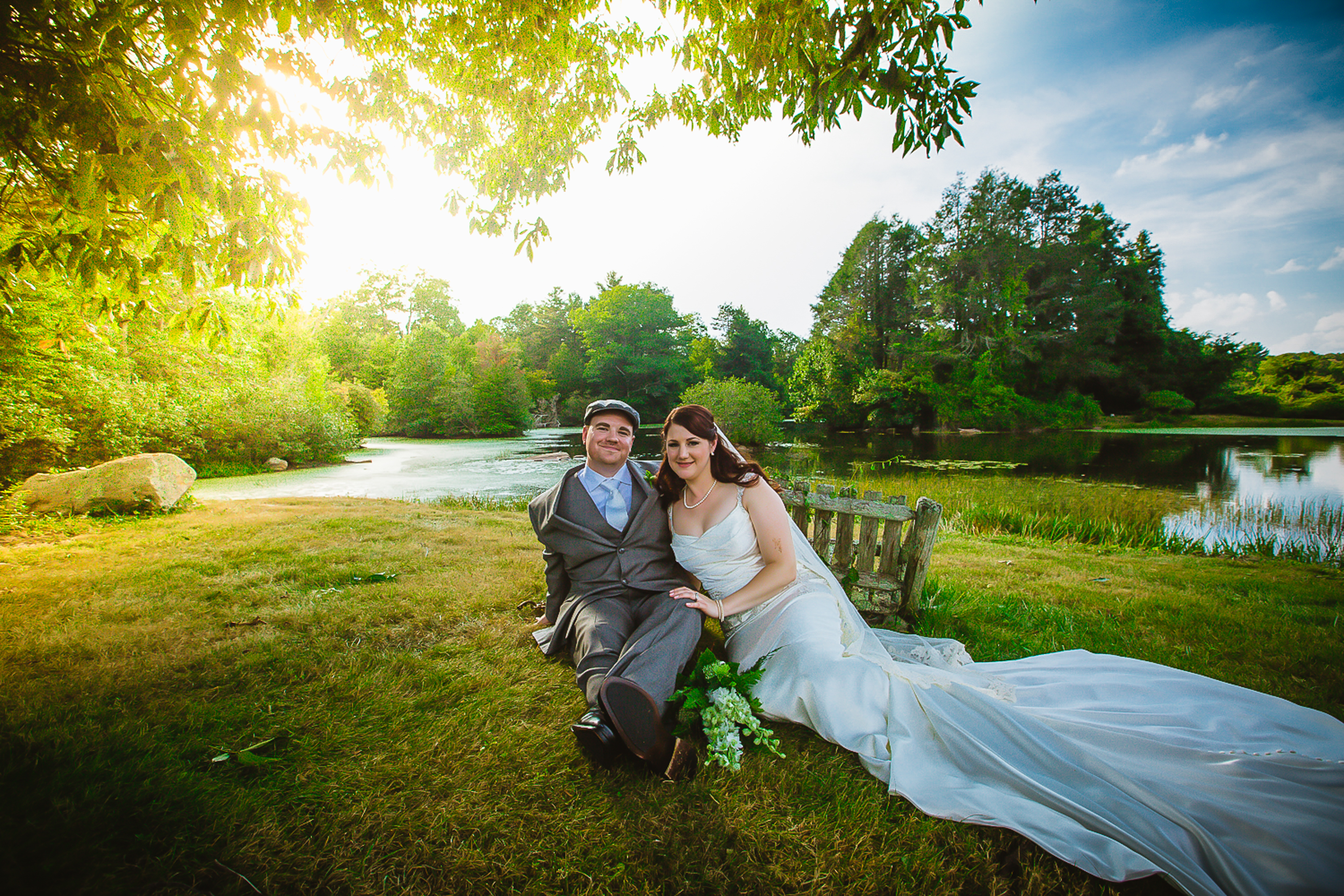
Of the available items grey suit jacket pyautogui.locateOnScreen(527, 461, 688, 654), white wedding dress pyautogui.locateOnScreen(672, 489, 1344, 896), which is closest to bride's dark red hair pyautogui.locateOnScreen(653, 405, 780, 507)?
grey suit jacket pyautogui.locateOnScreen(527, 461, 688, 654)

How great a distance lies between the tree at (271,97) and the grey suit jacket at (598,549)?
2.37 meters

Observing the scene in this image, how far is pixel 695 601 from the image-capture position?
8.87 ft

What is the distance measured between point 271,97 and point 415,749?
3724 mm

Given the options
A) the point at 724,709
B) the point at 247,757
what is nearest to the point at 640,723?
the point at 724,709

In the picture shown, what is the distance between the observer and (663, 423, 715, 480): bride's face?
295cm

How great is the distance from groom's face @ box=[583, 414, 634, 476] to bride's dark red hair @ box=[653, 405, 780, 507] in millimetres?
273

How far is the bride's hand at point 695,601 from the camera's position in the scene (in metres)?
2.69

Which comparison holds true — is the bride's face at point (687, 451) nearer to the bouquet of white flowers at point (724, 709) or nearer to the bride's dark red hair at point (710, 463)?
the bride's dark red hair at point (710, 463)

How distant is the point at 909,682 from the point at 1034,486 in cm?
1210

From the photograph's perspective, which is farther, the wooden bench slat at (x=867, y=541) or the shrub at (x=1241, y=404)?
the shrub at (x=1241, y=404)

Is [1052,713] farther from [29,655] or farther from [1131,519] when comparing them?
[1131,519]

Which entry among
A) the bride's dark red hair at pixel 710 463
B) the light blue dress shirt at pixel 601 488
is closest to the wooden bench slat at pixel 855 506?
the bride's dark red hair at pixel 710 463

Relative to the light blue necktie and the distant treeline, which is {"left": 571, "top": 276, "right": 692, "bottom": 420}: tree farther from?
the light blue necktie

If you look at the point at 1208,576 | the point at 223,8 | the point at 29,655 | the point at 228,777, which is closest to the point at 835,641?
the point at 228,777
